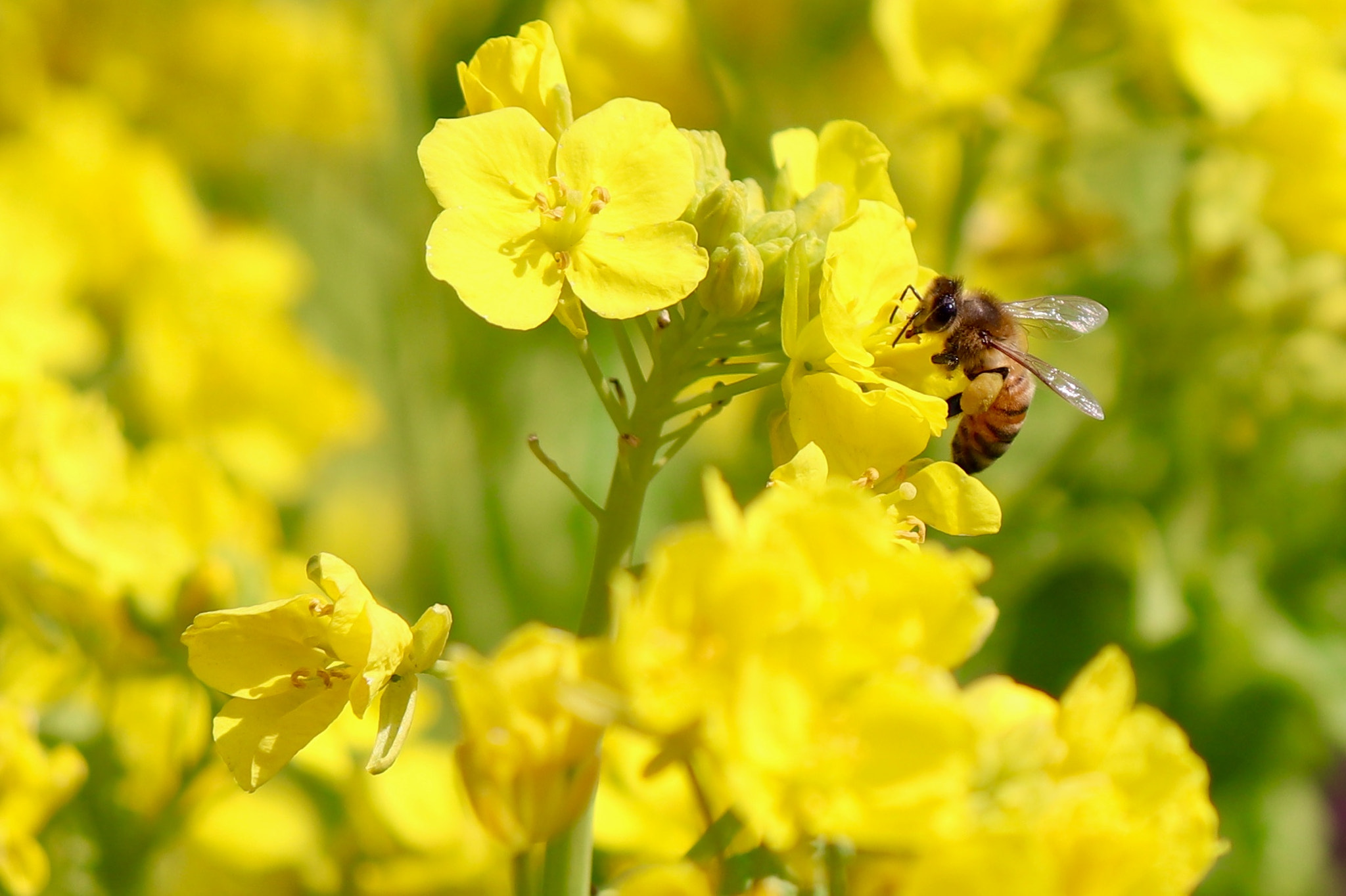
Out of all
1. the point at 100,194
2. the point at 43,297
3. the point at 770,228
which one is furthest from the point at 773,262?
the point at 100,194

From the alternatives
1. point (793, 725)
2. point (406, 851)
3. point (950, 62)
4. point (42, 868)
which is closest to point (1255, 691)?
point (950, 62)

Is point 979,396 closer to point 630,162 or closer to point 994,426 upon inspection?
point 994,426

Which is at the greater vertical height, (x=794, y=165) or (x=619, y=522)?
(x=794, y=165)

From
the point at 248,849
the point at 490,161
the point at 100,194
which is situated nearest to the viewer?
the point at 490,161

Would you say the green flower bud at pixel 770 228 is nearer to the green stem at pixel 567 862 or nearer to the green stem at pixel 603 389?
the green stem at pixel 603 389

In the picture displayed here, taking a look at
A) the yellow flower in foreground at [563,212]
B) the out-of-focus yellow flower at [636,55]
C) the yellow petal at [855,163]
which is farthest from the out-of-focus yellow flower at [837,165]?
the out-of-focus yellow flower at [636,55]

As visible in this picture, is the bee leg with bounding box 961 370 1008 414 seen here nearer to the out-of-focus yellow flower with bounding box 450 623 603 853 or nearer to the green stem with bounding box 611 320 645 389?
the green stem with bounding box 611 320 645 389

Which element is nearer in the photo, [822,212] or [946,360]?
[822,212]
